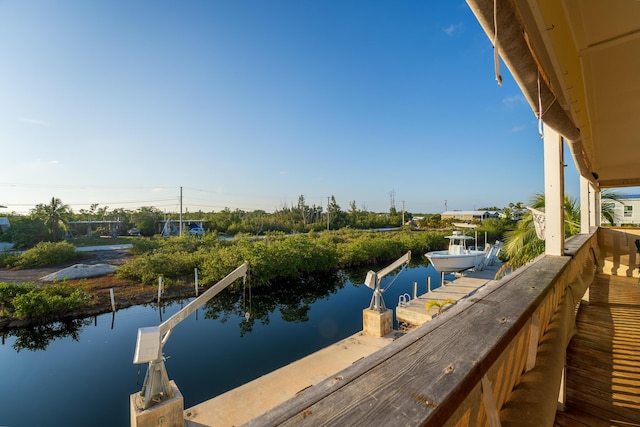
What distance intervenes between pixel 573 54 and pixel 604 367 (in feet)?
6.72

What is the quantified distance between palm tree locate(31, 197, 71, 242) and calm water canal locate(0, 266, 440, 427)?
2099 cm

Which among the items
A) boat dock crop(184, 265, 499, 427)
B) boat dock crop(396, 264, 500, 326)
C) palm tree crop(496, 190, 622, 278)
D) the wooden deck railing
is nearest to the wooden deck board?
the wooden deck railing

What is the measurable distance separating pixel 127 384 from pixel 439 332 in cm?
882

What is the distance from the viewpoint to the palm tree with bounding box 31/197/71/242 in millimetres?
24062

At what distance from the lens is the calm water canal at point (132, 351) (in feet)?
20.6

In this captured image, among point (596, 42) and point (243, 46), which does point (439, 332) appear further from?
point (243, 46)

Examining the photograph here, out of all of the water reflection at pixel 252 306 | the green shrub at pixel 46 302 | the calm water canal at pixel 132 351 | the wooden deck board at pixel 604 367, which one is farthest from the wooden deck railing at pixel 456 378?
the green shrub at pixel 46 302

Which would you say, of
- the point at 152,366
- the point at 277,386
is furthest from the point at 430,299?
→ the point at 152,366

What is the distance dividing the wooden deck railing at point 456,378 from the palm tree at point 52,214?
3261 cm

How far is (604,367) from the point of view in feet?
6.29

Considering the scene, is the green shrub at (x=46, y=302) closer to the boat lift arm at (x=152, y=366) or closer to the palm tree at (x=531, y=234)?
the boat lift arm at (x=152, y=366)

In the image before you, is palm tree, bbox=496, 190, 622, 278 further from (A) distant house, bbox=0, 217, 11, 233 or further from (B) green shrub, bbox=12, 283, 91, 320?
(A) distant house, bbox=0, 217, 11, 233

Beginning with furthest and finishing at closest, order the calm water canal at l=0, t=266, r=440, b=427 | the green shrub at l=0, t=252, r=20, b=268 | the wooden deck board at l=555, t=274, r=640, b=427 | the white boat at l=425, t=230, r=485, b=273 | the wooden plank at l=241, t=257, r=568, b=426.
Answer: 1. the white boat at l=425, t=230, r=485, b=273
2. the green shrub at l=0, t=252, r=20, b=268
3. the calm water canal at l=0, t=266, r=440, b=427
4. the wooden deck board at l=555, t=274, r=640, b=427
5. the wooden plank at l=241, t=257, r=568, b=426

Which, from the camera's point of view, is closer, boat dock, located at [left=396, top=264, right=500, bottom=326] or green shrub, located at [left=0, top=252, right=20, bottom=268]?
boat dock, located at [left=396, top=264, right=500, bottom=326]
